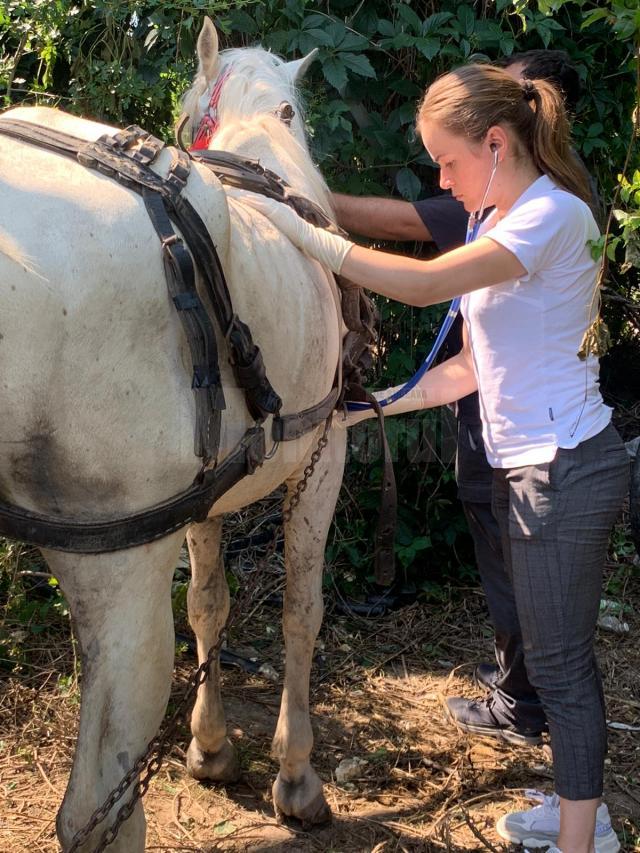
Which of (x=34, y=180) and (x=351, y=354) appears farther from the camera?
(x=351, y=354)

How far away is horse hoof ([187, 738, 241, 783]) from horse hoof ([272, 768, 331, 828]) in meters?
0.20

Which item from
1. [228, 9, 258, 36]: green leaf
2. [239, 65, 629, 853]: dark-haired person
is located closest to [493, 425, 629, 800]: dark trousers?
[239, 65, 629, 853]: dark-haired person

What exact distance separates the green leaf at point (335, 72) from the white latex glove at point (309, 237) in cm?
144

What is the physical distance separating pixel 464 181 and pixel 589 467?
73cm

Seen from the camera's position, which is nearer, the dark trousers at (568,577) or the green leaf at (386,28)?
the dark trousers at (568,577)

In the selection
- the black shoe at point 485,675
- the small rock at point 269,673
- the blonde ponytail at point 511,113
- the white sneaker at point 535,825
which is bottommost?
the small rock at point 269,673

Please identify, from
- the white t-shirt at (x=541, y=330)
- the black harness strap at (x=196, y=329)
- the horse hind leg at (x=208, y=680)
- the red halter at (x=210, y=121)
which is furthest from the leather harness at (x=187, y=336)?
the red halter at (x=210, y=121)

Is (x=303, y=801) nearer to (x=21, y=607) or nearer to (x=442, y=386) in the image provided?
(x=442, y=386)

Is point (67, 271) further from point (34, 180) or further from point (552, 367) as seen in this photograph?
point (552, 367)

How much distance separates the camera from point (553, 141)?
85.8 inches

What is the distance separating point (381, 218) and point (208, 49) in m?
0.84

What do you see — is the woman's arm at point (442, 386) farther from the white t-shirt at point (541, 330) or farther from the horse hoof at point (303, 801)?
the horse hoof at point (303, 801)

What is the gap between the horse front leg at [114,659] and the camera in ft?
5.66

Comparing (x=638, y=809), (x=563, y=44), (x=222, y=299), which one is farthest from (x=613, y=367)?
(x=222, y=299)
